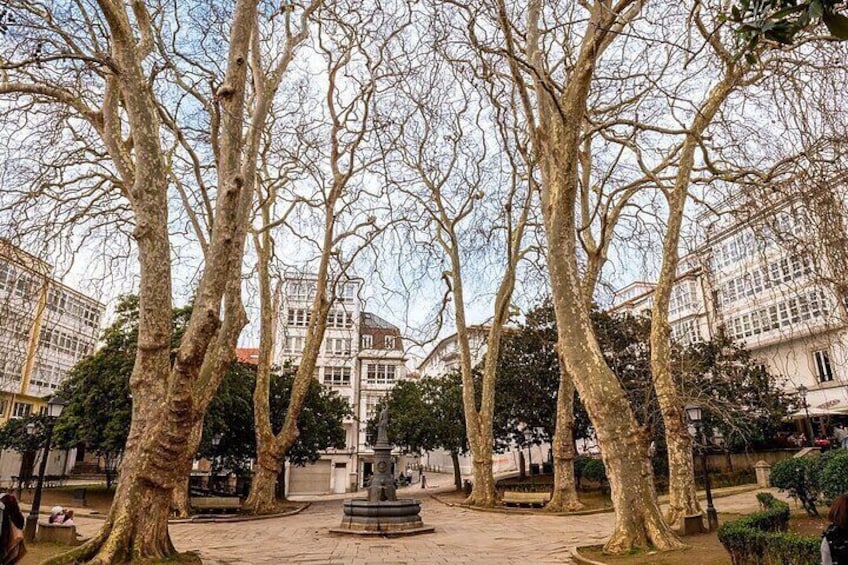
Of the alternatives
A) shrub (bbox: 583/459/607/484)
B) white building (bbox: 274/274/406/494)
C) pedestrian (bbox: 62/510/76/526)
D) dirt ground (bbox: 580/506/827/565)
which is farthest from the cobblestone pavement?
white building (bbox: 274/274/406/494)

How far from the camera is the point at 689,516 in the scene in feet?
33.1

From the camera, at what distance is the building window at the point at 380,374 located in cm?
4825

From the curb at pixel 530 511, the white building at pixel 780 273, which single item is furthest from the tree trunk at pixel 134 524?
the curb at pixel 530 511

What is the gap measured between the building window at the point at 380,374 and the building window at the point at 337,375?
2.46 metres

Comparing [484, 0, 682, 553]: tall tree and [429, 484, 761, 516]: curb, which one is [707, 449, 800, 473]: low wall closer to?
[429, 484, 761, 516]: curb

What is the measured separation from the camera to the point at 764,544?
5.80 metres

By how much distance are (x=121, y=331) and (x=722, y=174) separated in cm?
2089

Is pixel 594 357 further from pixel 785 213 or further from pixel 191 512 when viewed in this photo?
pixel 191 512

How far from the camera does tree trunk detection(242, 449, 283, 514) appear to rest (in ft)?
58.9

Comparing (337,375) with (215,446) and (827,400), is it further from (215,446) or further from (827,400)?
(827,400)

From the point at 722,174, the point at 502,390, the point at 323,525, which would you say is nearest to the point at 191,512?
the point at 323,525

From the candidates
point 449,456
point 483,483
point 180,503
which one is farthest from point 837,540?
point 449,456

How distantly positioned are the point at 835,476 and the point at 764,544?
4904 millimetres

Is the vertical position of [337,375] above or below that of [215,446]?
above
